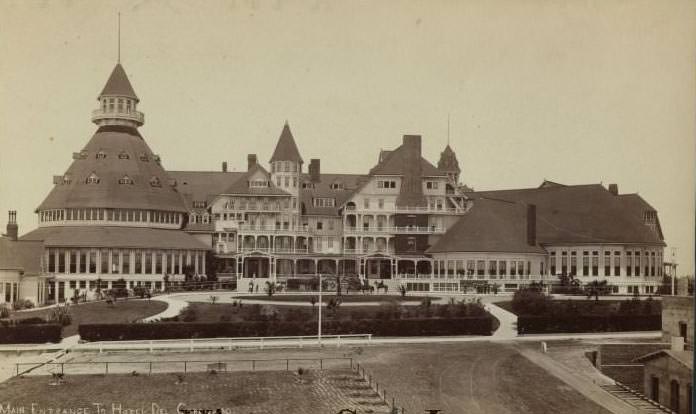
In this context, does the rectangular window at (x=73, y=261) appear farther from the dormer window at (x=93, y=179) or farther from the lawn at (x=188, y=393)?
the lawn at (x=188, y=393)

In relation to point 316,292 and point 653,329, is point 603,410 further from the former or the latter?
point 316,292

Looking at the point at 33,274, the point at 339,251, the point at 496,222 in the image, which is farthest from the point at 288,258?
the point at 33,274

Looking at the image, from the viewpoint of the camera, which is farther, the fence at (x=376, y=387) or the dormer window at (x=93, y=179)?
the dormer window at (x=93, y=179)

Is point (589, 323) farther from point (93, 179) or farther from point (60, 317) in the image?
point (93, 179)

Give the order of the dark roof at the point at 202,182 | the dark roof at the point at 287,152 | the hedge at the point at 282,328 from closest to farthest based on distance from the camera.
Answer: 1. the hedge at the point at 282,328
2. the dark roof at the point at 287,152
3. the dark roof at the point at 202,182

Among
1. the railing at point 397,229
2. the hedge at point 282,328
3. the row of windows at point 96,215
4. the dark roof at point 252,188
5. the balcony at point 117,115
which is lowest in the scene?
the hedge at point 282,328

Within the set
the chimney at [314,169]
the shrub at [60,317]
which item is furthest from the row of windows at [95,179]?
the shrub at [60,317]

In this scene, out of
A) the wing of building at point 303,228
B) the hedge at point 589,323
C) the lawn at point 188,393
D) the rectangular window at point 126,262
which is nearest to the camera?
the lawn at point 188,393

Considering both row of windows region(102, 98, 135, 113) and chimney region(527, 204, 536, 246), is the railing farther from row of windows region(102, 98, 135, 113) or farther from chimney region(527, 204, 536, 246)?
row of windows region(102, 98, 135, 113)
